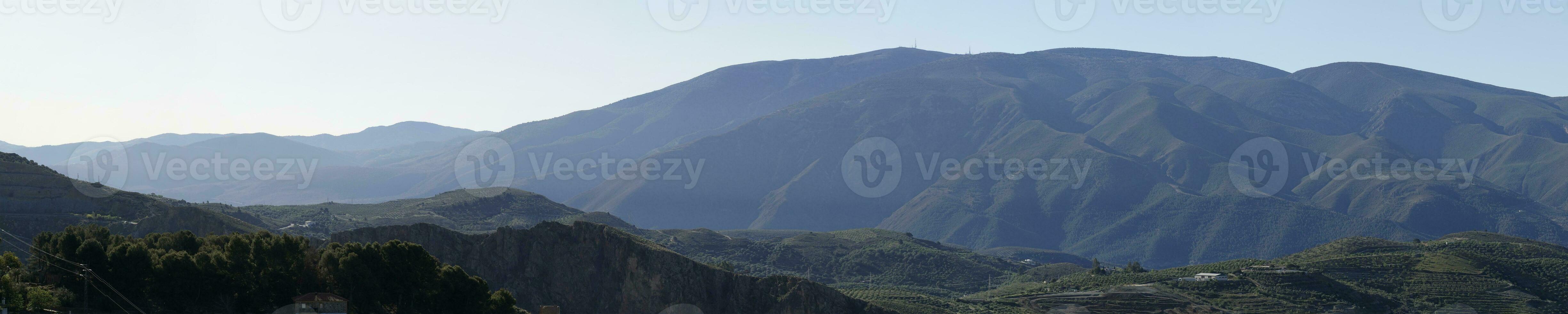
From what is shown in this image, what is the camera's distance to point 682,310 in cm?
8231

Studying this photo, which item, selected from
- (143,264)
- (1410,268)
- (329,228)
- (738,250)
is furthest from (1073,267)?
(143,264)

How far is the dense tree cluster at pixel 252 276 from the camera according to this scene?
59875mm

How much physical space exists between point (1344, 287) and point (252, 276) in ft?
245

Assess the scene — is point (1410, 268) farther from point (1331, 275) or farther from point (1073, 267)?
point (1073, 267)

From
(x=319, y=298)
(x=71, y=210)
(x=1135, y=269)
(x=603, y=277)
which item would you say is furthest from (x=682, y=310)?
(x=1135, y=269)

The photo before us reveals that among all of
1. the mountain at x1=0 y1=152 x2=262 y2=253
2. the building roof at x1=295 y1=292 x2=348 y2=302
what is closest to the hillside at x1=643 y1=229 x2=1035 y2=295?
the mountain at x1=0 y1=152 x2=262 y2=253

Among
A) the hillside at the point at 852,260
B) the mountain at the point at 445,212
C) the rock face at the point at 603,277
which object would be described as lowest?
the hillside at the point at 852,260

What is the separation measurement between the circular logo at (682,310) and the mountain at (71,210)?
29.5 meters

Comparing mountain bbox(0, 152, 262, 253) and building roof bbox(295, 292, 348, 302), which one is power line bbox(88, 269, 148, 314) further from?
mountain bbox(0, 152, 262, 253)

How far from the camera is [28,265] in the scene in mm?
61938

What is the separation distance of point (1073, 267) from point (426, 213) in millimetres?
77400

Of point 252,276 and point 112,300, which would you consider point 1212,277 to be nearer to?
point 252,276

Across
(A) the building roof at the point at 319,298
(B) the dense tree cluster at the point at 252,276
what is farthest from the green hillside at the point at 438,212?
(A) the building roof at the point at 319,298

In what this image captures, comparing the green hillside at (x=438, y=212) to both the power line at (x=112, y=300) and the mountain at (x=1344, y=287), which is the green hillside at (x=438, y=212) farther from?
the power line at (x=112, y=300)
